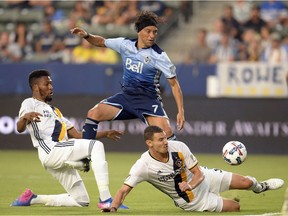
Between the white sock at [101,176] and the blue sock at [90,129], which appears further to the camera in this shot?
the blue sock at [90,129]

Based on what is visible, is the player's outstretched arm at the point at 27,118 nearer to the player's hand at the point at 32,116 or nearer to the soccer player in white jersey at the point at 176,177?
the player's hand at the point at 32,116

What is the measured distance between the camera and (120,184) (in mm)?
14273

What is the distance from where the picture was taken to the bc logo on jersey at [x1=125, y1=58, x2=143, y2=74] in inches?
480

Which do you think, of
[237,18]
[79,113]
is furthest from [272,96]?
[79,113]

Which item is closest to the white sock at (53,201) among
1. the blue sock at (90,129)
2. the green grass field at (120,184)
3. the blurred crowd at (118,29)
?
the green grass field at (120,184)

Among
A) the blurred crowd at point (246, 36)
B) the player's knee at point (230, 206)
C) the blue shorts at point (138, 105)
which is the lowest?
the player's knee at point (230, 206)

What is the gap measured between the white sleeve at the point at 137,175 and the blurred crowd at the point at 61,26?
532 inches

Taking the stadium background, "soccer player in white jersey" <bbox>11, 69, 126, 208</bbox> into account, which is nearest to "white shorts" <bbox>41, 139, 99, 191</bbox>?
"soccer player in white jersey" <bbox>11, 69, 126, 208</bbox>

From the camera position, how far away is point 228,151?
11094 millimetres

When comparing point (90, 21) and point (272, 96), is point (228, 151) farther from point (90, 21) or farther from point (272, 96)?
point (90, 21)

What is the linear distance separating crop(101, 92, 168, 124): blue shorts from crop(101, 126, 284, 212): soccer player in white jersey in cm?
197

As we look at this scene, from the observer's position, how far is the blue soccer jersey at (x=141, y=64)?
12.1 metres

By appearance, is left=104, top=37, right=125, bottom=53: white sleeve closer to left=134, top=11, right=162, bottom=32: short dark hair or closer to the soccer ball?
left=134, top=11, right=162, bottom=32: short dark hair

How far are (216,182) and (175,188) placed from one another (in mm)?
534
